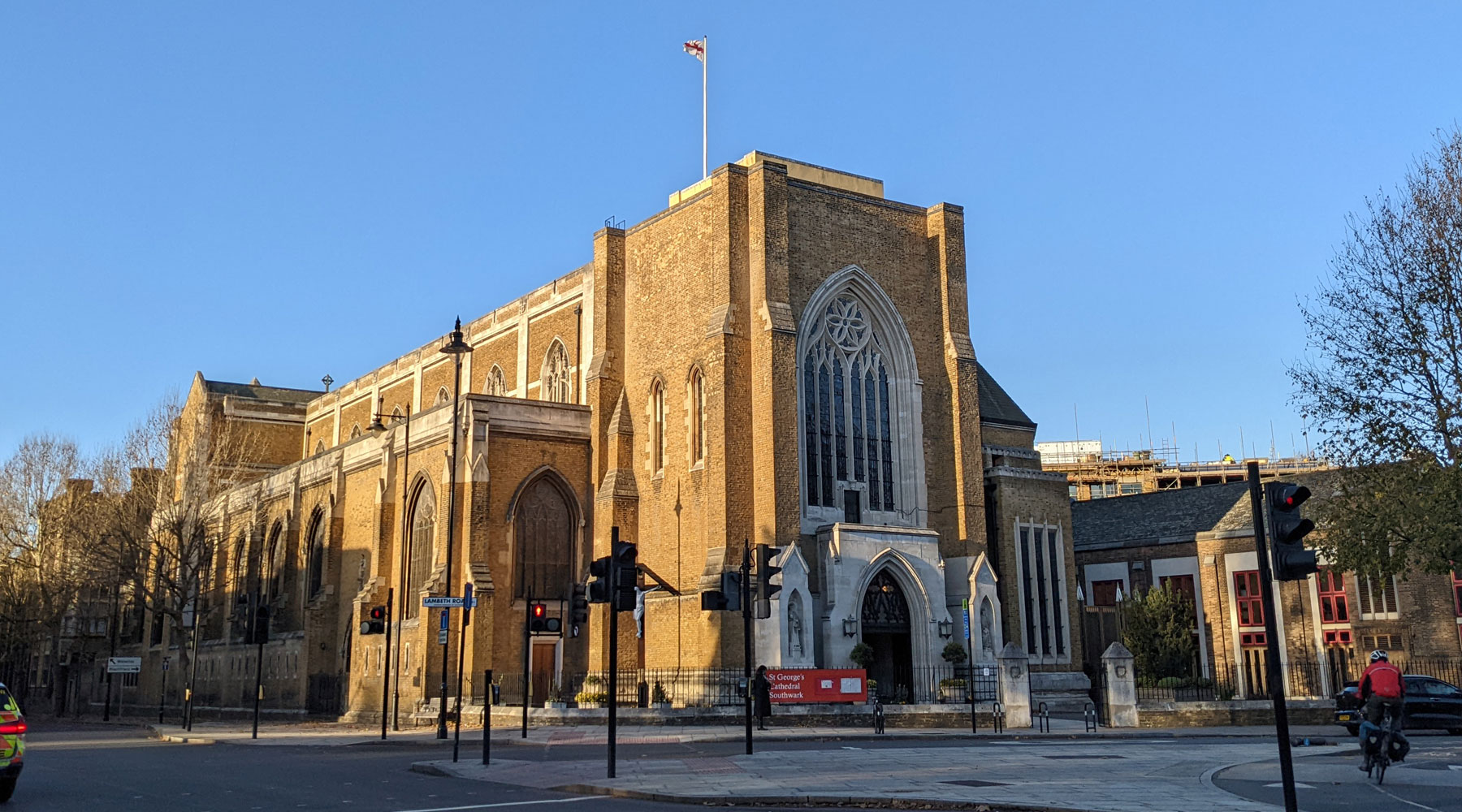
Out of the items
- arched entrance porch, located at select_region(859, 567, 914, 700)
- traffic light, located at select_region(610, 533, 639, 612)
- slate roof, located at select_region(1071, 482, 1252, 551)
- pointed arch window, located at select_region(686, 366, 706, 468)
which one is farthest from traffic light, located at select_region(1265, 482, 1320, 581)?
slate roof, located at select_region(1071, 482, 1252, 551)

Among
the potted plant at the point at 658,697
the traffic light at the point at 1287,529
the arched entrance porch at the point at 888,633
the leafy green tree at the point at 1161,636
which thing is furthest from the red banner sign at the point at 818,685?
the traffic light at the point at 1287,529

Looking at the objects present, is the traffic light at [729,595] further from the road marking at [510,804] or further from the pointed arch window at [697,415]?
the pointed arch window at [697,415]

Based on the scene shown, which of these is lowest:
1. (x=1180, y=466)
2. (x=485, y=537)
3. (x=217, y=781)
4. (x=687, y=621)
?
(x=217, y=781)

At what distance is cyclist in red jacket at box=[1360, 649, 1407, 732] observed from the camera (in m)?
15.3

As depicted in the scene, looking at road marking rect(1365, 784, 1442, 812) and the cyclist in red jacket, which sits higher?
the cyclist in red jacket

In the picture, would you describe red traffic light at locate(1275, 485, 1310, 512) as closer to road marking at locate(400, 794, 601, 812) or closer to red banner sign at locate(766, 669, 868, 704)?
road marking at locate(400, 794, 601, 812)

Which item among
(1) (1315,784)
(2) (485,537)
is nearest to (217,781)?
(1) (1315,784)

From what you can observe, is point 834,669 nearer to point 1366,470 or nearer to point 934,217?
point 1366,470

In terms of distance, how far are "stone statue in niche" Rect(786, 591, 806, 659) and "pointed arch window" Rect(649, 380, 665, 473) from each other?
690cm

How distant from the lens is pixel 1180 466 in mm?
97062

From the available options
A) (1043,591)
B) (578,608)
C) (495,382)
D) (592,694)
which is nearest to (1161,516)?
(1043,591)

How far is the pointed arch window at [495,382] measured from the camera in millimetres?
50812

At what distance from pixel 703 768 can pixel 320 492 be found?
3592 centimetres

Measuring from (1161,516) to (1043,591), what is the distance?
11.2 meters
